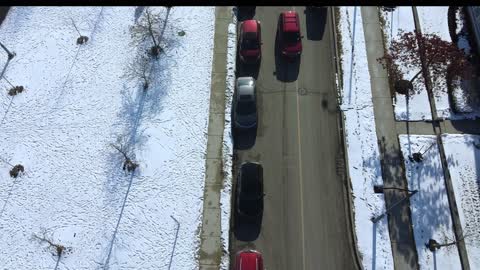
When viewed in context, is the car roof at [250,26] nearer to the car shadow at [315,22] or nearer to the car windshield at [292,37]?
the car windshield at [292,37]

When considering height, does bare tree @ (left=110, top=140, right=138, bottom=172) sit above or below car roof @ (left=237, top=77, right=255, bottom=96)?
below

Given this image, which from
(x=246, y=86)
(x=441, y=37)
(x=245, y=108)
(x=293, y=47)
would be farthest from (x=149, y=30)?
(x=441, y=37)

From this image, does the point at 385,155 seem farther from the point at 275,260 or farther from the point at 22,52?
the point at 22,52

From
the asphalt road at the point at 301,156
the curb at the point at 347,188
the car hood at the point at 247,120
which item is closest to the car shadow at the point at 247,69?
the asphalt road at the point at 301,156

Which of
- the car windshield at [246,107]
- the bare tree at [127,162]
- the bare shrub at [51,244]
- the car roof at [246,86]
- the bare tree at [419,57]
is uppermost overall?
the bare tree at [419,57]

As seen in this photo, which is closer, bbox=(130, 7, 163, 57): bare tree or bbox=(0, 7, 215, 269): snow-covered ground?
bbox=(0, 7, 215, 269): snow-covered ground

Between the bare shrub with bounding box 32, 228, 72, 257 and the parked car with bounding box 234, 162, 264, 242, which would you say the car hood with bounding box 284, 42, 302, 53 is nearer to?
the parked car with bounding box 234, 162, 264, 242

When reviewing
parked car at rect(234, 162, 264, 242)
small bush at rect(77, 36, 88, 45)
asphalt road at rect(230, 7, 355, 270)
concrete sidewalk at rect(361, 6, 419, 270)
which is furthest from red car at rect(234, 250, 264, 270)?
small bush at rect(77, 36, 88, 45)
